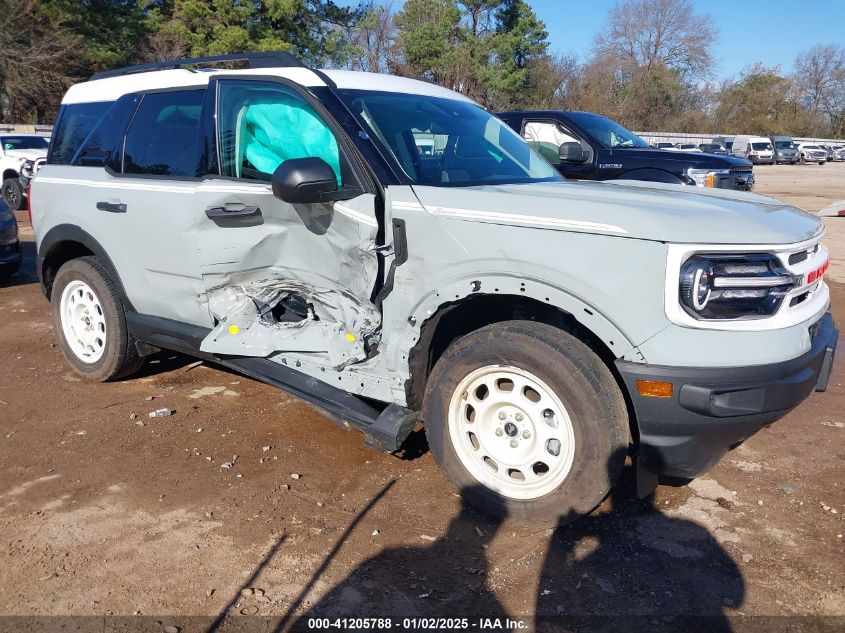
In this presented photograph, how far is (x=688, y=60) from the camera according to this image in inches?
2505

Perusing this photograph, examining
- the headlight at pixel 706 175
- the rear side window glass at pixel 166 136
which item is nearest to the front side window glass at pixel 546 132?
the headlight at pixel 706 175

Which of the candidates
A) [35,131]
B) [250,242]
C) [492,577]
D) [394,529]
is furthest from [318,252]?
[35,131]

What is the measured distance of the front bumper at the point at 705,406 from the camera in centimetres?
280

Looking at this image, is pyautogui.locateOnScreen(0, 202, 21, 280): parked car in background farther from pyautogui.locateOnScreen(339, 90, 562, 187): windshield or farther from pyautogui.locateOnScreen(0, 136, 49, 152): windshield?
pyautogui.locateOnScreen(0, 136, 49, 152): windshield

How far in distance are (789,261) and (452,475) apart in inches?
69.7

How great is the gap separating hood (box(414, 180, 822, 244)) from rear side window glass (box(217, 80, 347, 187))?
91 cm

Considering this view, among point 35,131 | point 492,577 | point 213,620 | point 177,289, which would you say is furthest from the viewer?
point 35,131

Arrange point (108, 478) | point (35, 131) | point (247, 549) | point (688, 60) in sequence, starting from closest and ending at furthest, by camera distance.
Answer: point (247, 549) < point (108, 478) < point (35, 131) < point (688, 60)

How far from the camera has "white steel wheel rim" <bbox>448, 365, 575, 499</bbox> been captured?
319 cm

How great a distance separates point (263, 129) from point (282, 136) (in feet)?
0.49

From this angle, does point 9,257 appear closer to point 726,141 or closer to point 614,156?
point 614,156

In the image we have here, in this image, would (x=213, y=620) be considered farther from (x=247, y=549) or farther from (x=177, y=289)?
(x=177, y=289)

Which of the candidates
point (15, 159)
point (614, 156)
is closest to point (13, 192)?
point (15, 159)

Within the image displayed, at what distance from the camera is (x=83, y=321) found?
5359 mm
